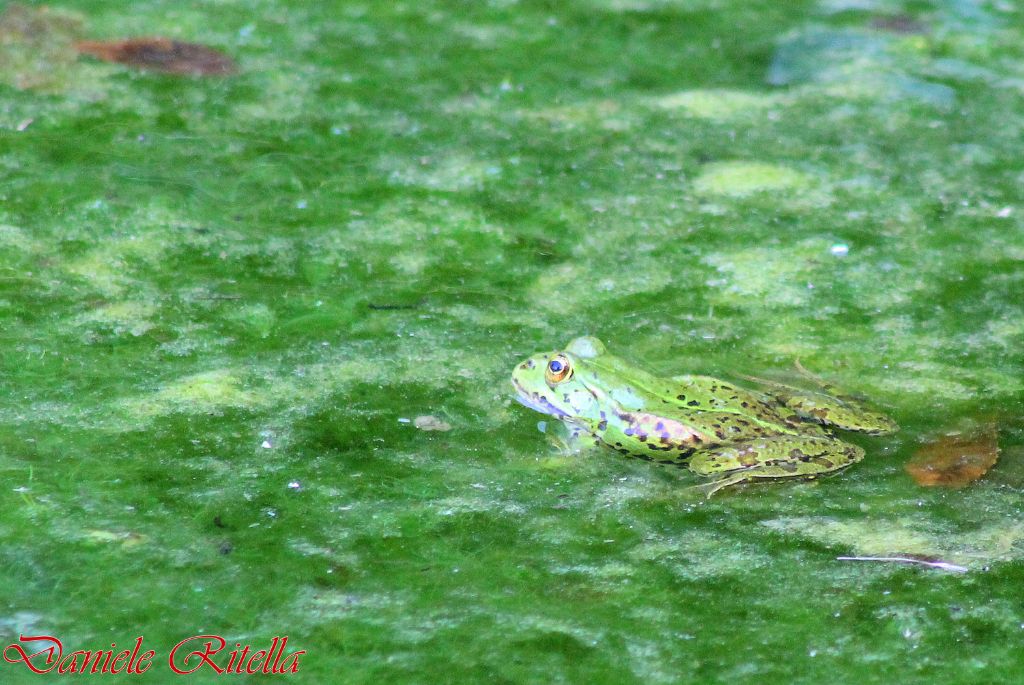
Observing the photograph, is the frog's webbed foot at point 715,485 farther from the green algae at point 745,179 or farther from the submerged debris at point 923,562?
the green algae at point 745,179

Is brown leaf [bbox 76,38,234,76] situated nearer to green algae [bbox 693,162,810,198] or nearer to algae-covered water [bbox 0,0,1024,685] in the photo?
algae-covered water [bbox 0,0,1024,685]

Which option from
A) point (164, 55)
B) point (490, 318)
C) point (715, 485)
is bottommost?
point (715, 485)

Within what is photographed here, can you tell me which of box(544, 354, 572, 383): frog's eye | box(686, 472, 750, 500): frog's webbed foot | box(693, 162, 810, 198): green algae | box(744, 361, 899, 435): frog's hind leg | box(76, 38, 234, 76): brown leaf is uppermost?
box(76, 38, 234, 76): brown leaf

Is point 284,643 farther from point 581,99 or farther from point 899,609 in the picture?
point 581,99

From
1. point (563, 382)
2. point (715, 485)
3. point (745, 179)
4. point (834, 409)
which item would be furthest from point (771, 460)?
point (745, 179)

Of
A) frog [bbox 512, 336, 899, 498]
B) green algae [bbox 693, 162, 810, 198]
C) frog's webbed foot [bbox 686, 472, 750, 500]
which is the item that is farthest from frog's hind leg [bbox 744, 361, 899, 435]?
green algae [bbox 693, 162, 810, 198]

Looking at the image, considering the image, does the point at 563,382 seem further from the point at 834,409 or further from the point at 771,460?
the point at 834,409

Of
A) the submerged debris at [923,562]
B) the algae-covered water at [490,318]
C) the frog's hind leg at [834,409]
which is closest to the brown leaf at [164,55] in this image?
the algae-covered water at [490,318]

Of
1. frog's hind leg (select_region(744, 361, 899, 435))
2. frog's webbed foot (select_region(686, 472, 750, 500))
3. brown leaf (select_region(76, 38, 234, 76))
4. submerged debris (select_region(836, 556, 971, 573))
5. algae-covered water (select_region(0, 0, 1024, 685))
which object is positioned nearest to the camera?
algae-covered water (select_region(0, 0, 1024, 685))
